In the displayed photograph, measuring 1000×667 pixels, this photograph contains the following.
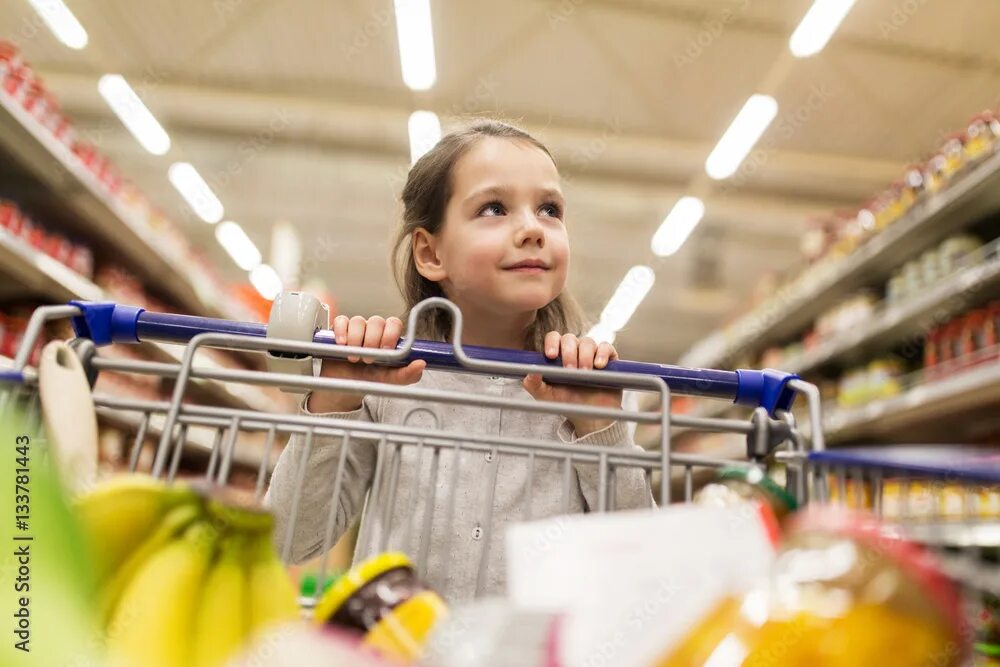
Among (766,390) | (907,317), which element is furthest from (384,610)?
(907,317)

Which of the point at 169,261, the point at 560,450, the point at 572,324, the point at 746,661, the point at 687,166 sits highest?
the point at 687,166

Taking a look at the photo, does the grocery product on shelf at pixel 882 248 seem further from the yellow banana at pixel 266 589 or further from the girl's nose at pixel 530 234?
the yellow banana at pixel 266 589

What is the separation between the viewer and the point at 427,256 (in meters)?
1.40

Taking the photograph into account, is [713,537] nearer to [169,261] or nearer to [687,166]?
[169,261]

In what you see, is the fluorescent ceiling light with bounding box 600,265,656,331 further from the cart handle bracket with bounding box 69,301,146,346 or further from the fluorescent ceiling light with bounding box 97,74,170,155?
the cart handle bracket with bounding box 69,301,146,346

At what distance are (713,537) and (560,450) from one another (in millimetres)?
275

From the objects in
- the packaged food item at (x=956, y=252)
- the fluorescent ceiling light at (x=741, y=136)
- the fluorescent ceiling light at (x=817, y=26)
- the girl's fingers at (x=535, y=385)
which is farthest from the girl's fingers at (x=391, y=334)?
the fluorescent ceiling light at (x=741, y=136)

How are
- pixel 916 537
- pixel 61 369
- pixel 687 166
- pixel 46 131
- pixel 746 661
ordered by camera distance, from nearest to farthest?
pixel 746 661, pixel 916 537, pixel 61 369, pixel 46 131, pixel 687 166

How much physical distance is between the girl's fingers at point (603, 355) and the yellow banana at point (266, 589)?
0.45m

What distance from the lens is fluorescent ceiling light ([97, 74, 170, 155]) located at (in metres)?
5.34

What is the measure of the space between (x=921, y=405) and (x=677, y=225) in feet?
14.4

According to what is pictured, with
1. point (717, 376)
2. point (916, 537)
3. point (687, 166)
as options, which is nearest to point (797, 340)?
point (687, 166)

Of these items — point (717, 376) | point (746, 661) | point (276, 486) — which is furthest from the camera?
point (276, 486)

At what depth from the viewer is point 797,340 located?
448 cm
